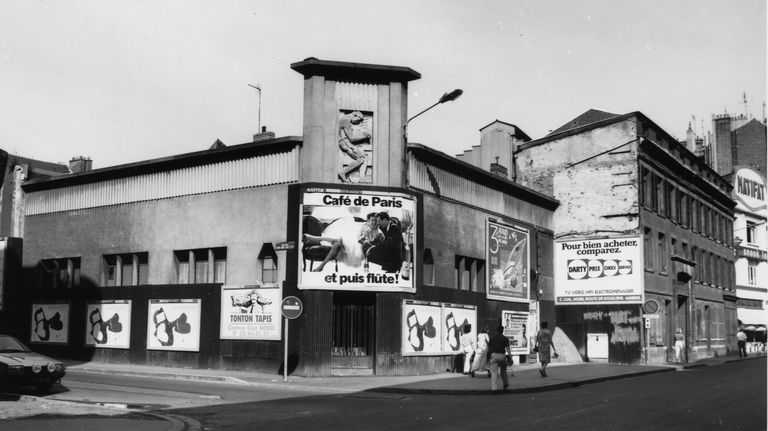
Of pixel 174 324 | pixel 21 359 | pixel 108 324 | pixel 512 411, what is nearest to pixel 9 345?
pixel 21 359

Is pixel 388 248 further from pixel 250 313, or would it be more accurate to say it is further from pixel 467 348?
pixel 250 313

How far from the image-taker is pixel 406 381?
75.7ft

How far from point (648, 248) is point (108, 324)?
2513cm

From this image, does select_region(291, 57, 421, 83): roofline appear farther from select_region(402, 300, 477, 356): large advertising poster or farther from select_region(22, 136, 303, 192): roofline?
select_region(402, 300, 477, 356): large advertising poster

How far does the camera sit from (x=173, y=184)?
28.8 m

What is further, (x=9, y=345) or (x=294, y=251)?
(x=294, y=251)

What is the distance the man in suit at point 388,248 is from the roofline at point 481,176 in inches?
114

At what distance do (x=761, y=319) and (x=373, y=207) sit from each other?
50.7 metres

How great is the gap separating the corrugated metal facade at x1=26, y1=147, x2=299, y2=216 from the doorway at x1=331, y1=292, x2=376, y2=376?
4.26 metres

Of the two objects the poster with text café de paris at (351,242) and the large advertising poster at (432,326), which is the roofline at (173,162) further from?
the large advertising poster at (432,326)

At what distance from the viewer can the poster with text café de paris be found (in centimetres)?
2488

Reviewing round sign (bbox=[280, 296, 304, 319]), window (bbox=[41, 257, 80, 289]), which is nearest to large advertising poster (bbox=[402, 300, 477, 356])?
round sign (bbox=[280, 296, 304, 319])

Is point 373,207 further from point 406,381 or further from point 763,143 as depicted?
point 763,143

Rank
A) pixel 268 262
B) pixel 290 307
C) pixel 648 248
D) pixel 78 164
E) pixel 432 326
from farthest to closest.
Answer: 1. pixel 648 248
2. pixel 78 164
3. pixel 432 326
4. pixel 268 262
5. pixel 290 307
